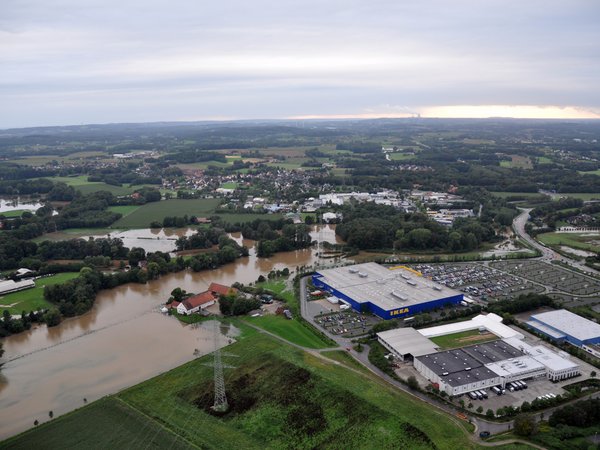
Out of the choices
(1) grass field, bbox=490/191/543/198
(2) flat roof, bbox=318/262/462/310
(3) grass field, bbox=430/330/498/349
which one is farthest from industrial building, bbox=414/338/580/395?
(1) grass field, bbox=490/191/543/198

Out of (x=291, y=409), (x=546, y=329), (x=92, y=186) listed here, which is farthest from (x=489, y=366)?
(x=92, y=186)

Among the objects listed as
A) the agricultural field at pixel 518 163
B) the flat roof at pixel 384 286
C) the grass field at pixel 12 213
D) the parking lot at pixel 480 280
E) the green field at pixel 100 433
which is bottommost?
the parking lot at pixel 480 280

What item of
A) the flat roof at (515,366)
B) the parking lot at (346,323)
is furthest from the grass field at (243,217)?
the flat roof at (515,366)

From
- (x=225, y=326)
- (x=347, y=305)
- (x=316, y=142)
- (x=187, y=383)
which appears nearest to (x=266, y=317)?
(x=225, y=326)

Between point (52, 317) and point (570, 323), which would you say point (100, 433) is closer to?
point (52, 317)

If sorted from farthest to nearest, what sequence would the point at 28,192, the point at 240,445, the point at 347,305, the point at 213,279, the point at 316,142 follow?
the point at 316,142 < the point at 28,192 < the point at 213,279 < the point at 347,305 < the point at 240,445

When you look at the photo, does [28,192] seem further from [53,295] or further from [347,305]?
[347,305]

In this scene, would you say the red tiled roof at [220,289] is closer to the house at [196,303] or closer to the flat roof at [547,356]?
the house at [196,303]
